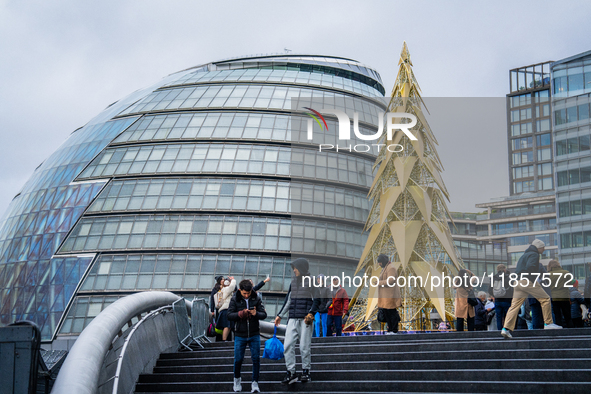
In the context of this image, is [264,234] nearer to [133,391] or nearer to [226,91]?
[226,91]

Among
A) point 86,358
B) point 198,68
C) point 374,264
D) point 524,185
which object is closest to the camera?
point 86,358

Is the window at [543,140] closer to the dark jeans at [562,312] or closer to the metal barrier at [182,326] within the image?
the dark jeans at [562,312]

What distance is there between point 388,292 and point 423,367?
363 centimetres

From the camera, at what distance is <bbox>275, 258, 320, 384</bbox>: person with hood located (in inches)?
410

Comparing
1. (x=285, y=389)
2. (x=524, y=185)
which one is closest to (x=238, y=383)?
(x=285, y=389)

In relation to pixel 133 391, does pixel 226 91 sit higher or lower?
higher

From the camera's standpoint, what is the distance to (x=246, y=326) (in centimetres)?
1062

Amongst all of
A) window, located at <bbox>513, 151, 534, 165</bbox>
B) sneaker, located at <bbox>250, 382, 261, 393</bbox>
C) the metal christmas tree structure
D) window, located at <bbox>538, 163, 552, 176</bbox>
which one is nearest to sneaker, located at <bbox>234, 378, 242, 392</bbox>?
sneaker, located at <bbox>250, 382, 261, 393</bbox>

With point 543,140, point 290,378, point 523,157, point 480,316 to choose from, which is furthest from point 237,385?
point 523,157

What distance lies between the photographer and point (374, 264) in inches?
865

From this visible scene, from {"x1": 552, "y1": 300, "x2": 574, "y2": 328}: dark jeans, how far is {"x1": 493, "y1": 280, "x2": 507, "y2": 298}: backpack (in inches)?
45.0

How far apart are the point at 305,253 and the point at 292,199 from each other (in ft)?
10.6

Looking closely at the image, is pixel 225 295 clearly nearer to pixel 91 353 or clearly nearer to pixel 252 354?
pixel 252 354

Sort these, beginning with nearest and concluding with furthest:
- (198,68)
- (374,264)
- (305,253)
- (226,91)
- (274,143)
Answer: (374,264) < (305,253) < (274,143) < (226,91) < (198,68)
